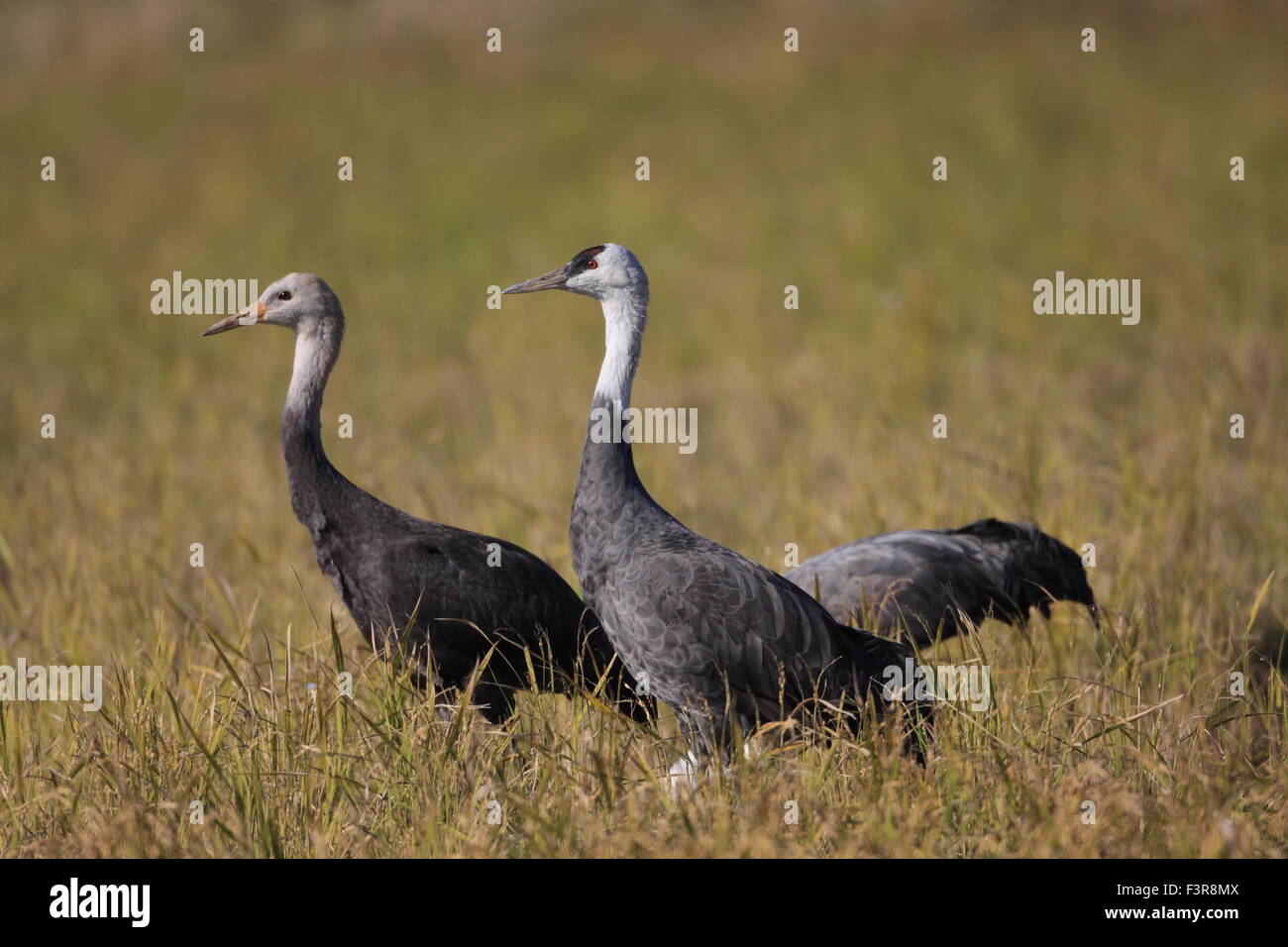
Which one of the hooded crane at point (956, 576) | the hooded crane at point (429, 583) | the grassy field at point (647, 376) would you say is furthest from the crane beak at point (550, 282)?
the hooded crane at point (956, 576)

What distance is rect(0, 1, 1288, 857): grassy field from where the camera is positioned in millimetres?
3740

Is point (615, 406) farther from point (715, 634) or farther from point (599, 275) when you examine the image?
point (715, 634)

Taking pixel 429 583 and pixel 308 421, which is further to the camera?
pixel 308 421

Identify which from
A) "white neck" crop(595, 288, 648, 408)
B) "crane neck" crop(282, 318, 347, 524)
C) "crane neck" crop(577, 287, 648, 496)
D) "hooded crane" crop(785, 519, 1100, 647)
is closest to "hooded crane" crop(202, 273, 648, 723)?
"crane neck" crop(282, 318, 347, 524)

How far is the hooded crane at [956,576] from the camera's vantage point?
5184 millimetres

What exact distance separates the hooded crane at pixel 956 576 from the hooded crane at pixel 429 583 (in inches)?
40.0

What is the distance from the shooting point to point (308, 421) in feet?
14.9

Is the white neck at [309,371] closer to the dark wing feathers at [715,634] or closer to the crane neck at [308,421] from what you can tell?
the crane neck at [308,421]

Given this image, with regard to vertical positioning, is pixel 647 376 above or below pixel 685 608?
above

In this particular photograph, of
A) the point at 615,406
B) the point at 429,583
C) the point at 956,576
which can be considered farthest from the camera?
the point at 956,576

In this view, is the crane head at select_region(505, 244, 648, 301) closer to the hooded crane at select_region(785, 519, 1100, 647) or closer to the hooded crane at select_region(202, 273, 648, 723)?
the hooded crane at select_region(202, 273, 648, 723)

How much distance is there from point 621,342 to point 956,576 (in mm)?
1752

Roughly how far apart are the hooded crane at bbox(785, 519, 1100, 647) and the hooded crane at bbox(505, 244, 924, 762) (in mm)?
849

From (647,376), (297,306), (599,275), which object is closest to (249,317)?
(297,306)
